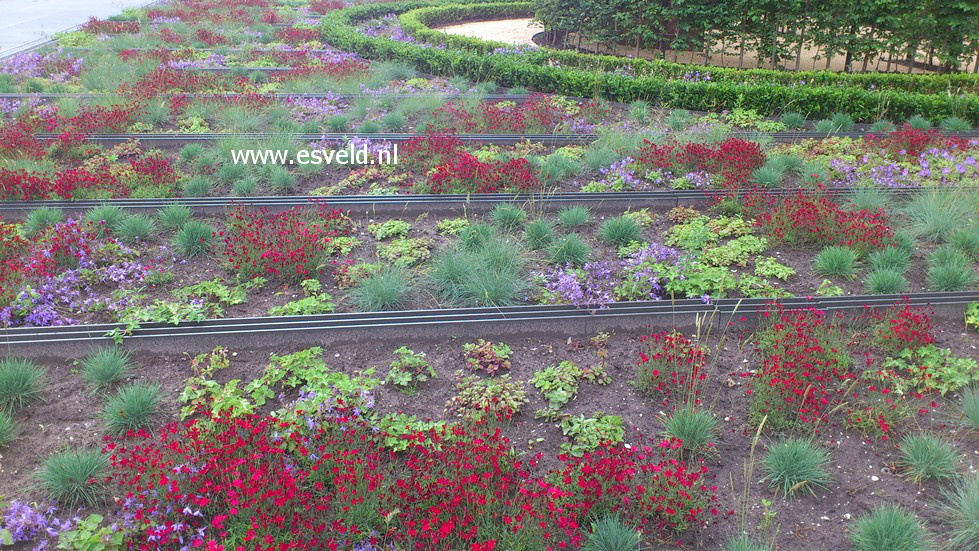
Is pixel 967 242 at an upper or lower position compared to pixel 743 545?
upper

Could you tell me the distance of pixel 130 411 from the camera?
11.9 feet

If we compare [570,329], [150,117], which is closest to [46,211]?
[150,117]

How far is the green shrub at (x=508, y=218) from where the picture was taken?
593 centimetres

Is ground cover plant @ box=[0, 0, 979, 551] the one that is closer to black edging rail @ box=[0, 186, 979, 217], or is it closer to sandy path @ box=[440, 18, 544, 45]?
black edging rail @ box=[0, 186, 979, 217]

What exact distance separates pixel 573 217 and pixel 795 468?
309 centimetres

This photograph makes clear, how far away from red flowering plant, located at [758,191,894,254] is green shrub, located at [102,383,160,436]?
4817 millimetres

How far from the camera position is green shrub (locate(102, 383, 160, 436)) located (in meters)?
3.64

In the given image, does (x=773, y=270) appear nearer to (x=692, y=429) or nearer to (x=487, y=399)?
(x=692, y=429)

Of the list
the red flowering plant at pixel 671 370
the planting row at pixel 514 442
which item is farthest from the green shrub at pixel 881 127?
the red flowering plant at pixel 671 370

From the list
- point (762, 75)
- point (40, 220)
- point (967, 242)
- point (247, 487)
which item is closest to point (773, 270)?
point (967, 242)

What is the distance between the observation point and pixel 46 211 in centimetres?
579

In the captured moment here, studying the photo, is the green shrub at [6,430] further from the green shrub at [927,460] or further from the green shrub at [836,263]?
the green shrub at [836,263]

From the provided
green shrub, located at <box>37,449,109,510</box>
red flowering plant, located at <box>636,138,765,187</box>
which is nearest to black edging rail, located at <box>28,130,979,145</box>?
red flowering plant, located at <box>636,138,765,187</box>

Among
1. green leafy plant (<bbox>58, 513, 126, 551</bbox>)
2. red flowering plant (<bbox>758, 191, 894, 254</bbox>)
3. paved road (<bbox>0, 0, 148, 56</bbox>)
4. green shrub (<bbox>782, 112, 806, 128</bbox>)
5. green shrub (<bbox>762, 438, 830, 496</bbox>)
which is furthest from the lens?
paved road (<bbox>0, 0, 148, 56</bbox>)
